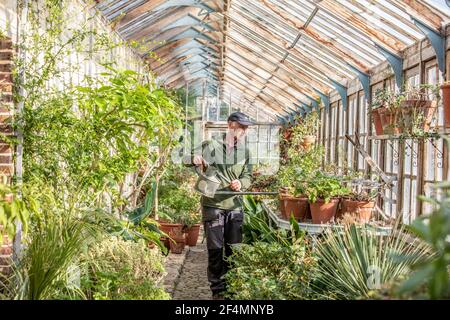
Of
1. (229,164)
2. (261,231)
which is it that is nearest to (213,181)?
(229,164)

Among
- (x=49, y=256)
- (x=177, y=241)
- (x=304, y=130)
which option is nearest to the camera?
(x=49, y=256)

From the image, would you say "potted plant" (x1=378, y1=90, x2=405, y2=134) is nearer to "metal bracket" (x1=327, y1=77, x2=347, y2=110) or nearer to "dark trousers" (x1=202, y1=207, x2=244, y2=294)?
"dark trousers" (x1=202, y1=207, x2=244, y2=294)

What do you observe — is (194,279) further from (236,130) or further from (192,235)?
(192,235)

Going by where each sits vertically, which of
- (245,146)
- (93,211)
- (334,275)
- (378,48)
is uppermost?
(378,48)

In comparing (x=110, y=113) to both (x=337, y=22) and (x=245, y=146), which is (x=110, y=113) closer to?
(x=245, y=146)

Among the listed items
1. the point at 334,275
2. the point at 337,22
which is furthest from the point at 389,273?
the point at 337,22

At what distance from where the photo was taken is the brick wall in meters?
3.42

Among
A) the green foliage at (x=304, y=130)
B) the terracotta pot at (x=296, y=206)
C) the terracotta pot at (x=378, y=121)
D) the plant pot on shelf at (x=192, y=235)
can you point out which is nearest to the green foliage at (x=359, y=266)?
the terracotta pot at (x=296, y=206)

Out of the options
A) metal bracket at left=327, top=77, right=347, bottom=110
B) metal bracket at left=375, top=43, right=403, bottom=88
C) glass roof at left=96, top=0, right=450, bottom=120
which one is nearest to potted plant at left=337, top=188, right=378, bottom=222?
glass roof at left=96, top=0, right=450, bottom=120

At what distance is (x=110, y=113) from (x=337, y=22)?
4306mm

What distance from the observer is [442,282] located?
125cm

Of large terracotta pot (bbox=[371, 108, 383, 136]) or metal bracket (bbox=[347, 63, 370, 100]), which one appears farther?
metal bracket (bbox=[347, 63, 370, 100])

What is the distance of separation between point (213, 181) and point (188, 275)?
1.60 metres

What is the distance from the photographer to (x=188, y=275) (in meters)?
5.82
